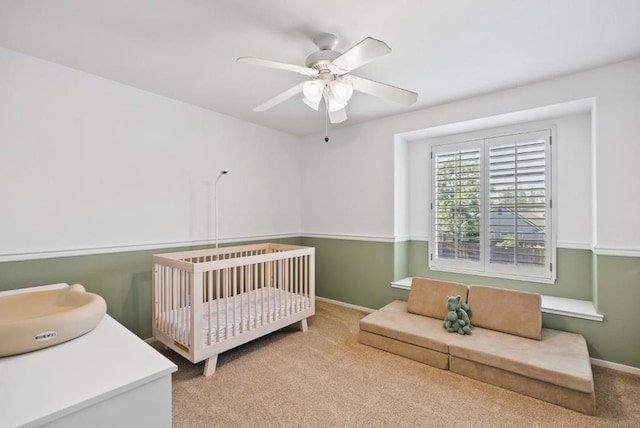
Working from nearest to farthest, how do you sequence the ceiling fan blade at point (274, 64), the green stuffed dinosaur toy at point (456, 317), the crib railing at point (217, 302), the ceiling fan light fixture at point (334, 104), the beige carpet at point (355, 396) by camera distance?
the ceiling fan blade at point (274, 64) → the beige carpet at point (355, 396) → the ceiling fan light fixture at point (334, 104) → the crib railing at point (217, 302) → the green stuffed dinosaur toy at point (456, 317)

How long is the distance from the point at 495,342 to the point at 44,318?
2.78 metres

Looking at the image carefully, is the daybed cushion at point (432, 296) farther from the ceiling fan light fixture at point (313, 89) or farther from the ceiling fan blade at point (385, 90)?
the ceiling fan light fixture at point (313, 89)

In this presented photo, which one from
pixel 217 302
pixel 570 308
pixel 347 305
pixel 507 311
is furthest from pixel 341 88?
pixel 347 305

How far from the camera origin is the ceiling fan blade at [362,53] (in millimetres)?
1495

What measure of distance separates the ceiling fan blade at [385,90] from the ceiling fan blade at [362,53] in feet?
0.73

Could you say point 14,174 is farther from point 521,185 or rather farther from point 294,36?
point 521,185

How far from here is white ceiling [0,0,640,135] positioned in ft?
5.47

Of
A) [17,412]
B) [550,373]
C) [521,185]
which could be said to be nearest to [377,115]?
[521,185]

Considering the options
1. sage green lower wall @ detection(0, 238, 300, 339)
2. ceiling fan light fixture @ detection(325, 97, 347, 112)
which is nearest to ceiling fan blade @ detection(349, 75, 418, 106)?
→ ceiling fan light fixture @ detection(325, 97, 347, 112)

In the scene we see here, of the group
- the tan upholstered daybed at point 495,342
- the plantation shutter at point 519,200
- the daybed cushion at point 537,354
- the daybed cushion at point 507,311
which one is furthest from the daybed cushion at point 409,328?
the plantation shutter at point 519,200

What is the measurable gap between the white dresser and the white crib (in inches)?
40.6

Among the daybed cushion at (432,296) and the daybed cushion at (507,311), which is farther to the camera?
the daybed cushion at (432,296)

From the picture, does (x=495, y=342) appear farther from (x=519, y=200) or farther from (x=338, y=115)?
(x=338, y=115)

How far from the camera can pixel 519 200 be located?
303 centimetres
